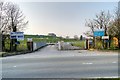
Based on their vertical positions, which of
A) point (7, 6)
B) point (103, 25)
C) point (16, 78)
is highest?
point (7, 6)

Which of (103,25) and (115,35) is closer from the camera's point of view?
(115,35)

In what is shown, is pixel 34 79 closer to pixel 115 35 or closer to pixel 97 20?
pixel 115 35

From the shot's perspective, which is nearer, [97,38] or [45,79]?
[45,79]

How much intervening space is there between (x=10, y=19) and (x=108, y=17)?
20756 millimetres

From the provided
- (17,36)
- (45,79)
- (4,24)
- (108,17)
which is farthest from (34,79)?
(108,17)

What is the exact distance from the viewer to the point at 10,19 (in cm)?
5788

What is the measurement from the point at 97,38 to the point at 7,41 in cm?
1987

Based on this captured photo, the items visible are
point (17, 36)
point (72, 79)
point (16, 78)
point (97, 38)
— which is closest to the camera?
point (72, 79)

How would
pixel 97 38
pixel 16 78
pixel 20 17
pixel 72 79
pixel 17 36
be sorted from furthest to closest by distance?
pixel 97 38, pixel 20 17, pixel 17 36, pixel 16 78, pixel 72 79

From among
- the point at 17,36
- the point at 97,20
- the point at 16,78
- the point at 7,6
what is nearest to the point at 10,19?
the point at 7,6

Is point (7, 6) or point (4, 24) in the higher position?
point (7, 6)

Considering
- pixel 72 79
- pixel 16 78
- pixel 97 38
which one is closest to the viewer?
pixel 72 79

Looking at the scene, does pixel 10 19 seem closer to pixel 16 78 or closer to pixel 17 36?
pixel 17 36

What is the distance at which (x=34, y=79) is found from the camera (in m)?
13.1
